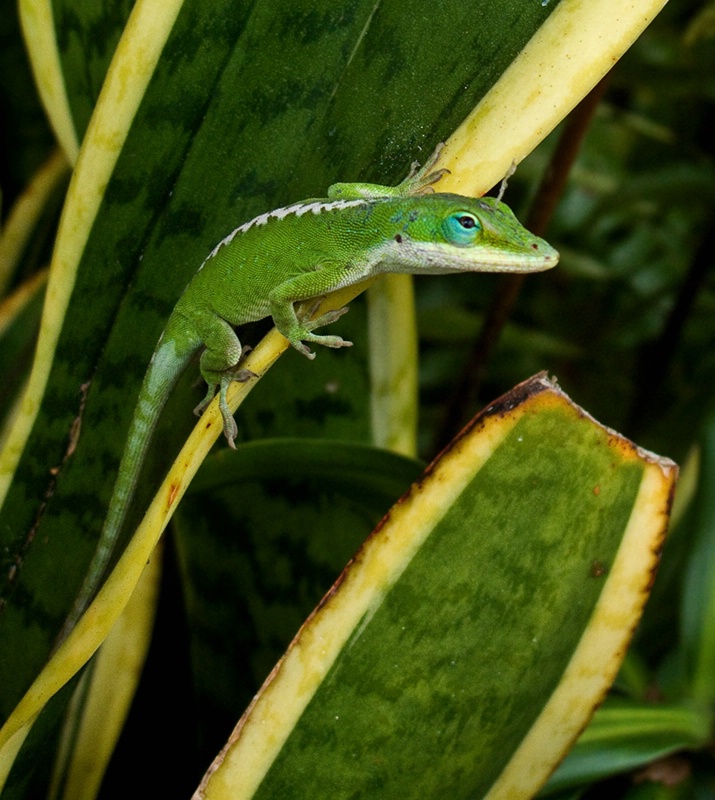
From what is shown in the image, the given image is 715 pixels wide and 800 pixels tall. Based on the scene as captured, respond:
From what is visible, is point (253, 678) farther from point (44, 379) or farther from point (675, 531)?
point (675, 531)

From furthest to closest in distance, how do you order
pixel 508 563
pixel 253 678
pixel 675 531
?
pixel 675 531 < pixel 253 678 < pixel 508 563

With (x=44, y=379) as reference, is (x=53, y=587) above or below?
below

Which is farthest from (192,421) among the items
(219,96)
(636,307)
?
(636,307)

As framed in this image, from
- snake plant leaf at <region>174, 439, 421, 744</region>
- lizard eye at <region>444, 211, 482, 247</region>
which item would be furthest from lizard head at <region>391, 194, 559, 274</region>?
snake plant leaf at <region>174, 439, 421, 744</region>

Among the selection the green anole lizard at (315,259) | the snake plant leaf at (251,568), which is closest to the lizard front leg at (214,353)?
the green anole lizard at (315,259)

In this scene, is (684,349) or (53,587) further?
(684,349)

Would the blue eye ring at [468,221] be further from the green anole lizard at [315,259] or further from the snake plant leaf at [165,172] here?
the snake plant leaf at [165,172]
